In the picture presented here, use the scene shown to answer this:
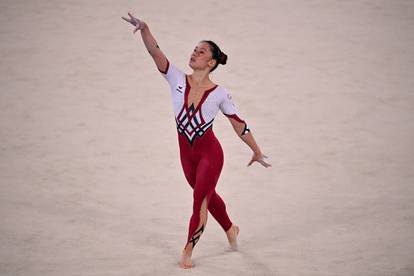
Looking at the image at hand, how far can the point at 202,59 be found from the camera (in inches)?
247

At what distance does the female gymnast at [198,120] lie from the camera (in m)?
6.16

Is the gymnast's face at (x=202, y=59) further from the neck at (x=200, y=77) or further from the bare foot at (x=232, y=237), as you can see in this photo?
the bare foot at (x=232, y=237)

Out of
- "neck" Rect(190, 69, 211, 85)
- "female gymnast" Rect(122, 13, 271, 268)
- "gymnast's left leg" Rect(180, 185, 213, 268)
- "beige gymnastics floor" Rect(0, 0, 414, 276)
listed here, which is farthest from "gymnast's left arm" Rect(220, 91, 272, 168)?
"beige gymnastics floor" Rect(0, 0, 414, 276)

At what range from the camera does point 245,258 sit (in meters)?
6.38

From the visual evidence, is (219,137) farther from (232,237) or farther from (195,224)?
(195,224)

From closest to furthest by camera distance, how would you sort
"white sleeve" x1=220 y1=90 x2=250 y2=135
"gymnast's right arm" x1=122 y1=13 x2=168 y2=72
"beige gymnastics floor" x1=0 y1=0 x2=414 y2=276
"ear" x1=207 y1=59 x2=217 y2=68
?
"gymnast's right arm" x1=122 y1=13 x2=168 y2=72 → "white sleeve" x1=220 y1=90 x2=250 y2=135 → "ear" x1=207 y1=59 x2=217 y2=68 → "beige gymnastics floor" x1=0 y1=0 x2=414 y2=276

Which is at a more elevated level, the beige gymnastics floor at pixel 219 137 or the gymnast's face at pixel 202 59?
the gymnast's face at pixel 202 59

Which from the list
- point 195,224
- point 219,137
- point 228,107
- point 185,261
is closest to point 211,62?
point 228,107

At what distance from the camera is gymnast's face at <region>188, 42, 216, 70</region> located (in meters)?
6.27

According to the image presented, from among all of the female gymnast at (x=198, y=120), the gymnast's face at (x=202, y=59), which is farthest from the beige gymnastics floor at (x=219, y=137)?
the gymnast's face at (x=202, y=59)

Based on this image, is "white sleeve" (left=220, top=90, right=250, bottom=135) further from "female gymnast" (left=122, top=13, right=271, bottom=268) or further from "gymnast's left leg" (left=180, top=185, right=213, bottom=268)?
"gymnast's left leg" (left=180, top=185, right=213, bottom=268)

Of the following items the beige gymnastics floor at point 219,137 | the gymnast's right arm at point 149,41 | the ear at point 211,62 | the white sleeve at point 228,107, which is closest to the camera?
the gymnast's right arm at point 149,41

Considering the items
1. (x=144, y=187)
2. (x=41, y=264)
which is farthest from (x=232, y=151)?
(x=41, y=264)

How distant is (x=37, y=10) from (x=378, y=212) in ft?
21.8
